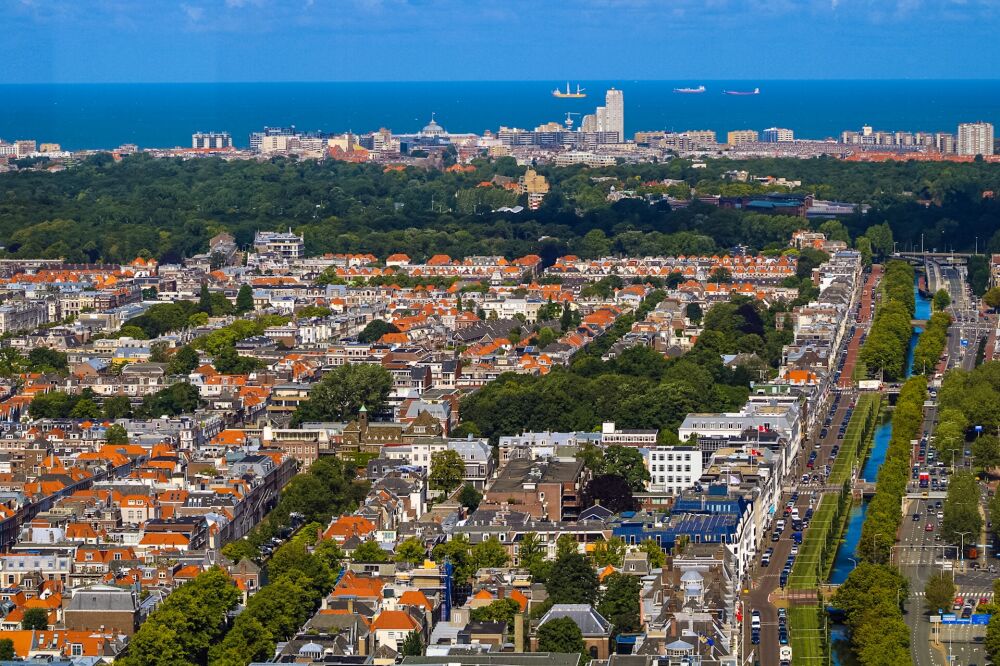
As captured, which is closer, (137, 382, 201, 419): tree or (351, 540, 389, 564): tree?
(351, 540, 389, 564): tree

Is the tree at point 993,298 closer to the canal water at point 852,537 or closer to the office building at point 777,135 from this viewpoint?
the canal water at point 852,537

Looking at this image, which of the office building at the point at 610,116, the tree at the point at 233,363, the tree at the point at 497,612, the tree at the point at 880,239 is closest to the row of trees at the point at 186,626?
the tree at the point at 497,612

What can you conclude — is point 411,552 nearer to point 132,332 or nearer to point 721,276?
point 132,332

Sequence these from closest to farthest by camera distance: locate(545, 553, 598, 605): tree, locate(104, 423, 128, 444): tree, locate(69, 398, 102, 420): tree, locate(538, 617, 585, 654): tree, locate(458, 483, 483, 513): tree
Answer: locate(538, 617, 585, 654): tree → locate(545, 553, 598, 605): tree → locate(458, 483, 483, 513): tree → locate(104, 423, 128, 444): tree → locate(69, 398, 102, 420): tree

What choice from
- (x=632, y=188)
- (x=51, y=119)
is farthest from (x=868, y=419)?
(x=51, y=119)

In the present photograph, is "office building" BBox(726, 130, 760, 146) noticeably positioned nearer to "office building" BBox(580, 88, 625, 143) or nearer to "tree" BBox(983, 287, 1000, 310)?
"office building" BBox(580, 88, 625, 143)

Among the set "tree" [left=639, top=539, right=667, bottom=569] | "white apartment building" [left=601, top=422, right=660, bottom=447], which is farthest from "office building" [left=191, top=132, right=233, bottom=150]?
"tree" [left=639, top=539, right=667, bottom=569]

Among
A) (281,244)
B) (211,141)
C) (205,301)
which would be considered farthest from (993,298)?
(211,141)
